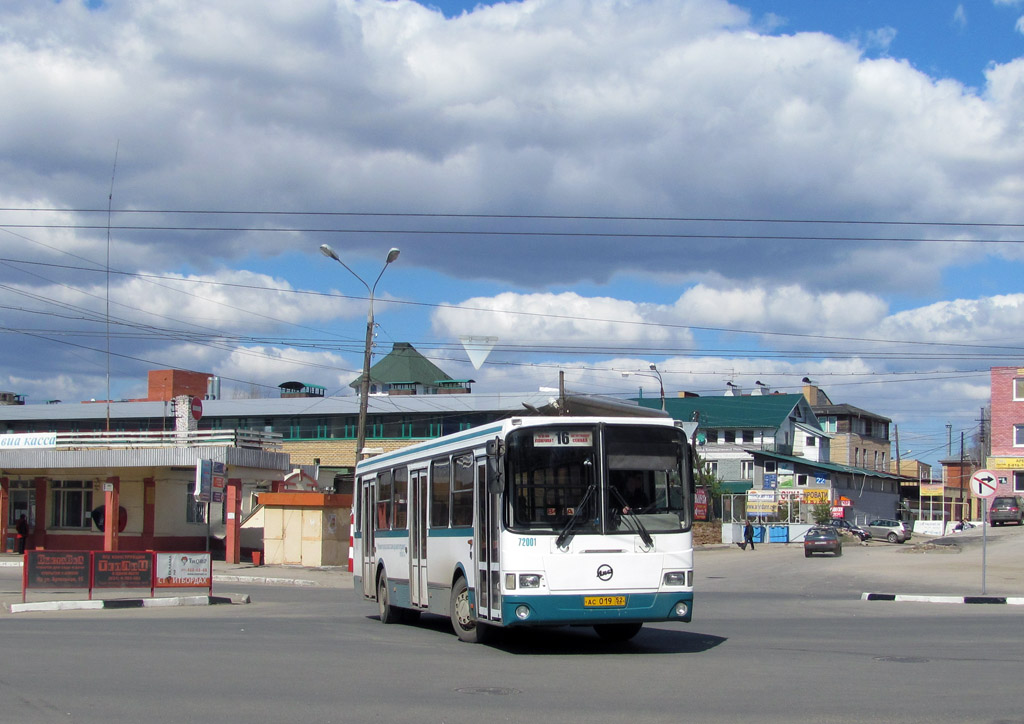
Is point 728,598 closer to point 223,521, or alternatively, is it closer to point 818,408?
point 223,521

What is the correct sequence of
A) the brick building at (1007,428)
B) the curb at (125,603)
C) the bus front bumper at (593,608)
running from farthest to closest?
the brick building at (1007,428), the curb at (125,603), the bus front bumper at (593,608)

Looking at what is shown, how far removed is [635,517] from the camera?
12.7 metres

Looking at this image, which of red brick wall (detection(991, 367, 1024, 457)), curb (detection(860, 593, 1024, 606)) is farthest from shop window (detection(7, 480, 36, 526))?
red brick wall (detection(991, 367, 1024, 457))

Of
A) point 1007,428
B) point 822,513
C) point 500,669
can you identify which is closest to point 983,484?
point 500,669

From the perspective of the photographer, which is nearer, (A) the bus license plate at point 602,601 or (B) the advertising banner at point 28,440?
(A) the bus license plate at point 602,601

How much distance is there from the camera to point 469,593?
1377 centimetres

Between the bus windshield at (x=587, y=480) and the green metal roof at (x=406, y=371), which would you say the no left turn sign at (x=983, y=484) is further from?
the green metal roof at (x=406, y=371)

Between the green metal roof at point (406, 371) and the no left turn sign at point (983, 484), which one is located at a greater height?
the green metal roof at point (406, 371)

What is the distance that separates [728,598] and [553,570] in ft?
47.8

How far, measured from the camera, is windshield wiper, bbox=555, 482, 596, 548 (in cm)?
1241

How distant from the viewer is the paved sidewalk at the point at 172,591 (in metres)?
20.7

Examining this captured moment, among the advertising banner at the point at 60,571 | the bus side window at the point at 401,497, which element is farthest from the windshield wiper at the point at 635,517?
the advertising banner at the point at 60,571

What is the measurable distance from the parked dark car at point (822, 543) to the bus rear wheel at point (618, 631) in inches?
1339

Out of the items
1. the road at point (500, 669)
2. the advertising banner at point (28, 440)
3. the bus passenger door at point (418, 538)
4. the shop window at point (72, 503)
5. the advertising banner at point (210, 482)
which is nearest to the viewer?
Answer: the road at point (500, 669)
